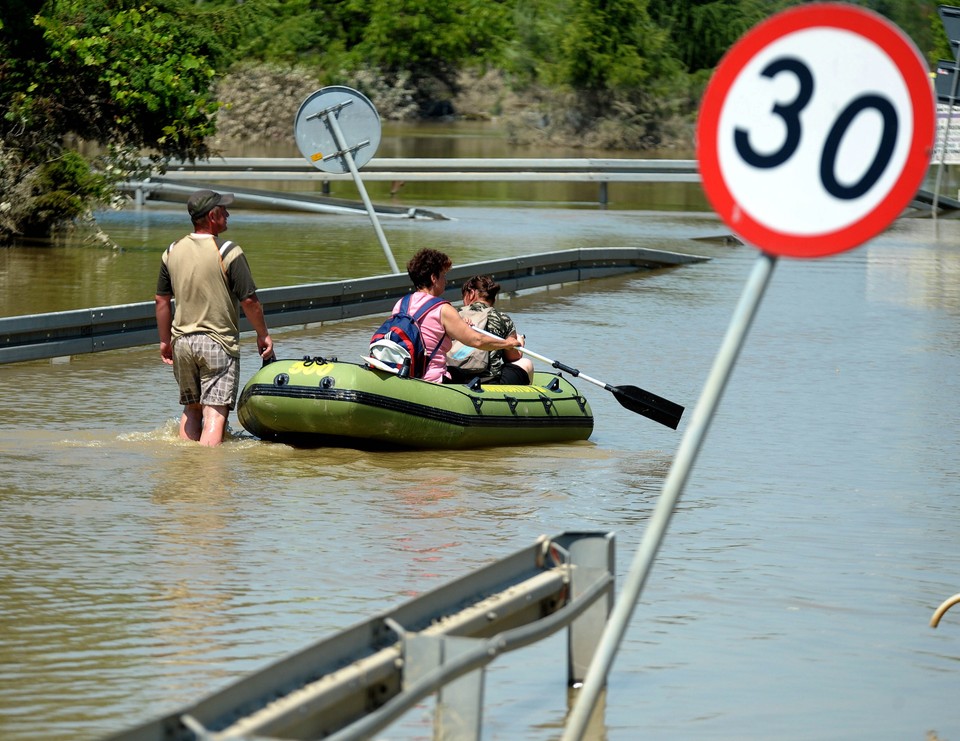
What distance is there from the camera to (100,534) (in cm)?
851

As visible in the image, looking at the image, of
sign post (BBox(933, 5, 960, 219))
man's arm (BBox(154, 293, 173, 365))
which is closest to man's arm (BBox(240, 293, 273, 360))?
man's arm (BBox(154, 293, 173, 365))

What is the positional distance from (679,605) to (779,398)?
266 inches

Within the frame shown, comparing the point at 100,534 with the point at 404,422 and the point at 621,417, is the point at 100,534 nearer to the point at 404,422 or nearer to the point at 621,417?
the point at 404,422

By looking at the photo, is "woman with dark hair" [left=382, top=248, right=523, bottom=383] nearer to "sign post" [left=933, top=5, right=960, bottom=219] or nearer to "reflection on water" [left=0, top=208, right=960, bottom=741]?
"reflection on water" [left=0, top=208, right=960, bottom=741]

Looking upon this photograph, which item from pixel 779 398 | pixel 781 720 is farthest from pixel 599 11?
pixel 781 720

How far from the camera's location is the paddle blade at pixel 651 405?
12227 mm

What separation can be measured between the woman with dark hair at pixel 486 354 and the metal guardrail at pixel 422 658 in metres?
6.13

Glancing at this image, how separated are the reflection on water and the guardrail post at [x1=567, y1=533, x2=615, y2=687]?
160 mm

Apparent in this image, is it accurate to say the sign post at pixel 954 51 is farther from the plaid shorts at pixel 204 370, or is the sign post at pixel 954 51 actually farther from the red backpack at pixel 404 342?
the plaid shorts at pixel 204 370

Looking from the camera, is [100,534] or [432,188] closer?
[100,534]

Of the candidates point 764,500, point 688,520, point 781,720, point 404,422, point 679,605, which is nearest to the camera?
point 781,720

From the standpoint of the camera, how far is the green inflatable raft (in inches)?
428

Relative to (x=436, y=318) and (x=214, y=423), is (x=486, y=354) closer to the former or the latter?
(x=436, y=318)

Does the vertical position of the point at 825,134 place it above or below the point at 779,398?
above
